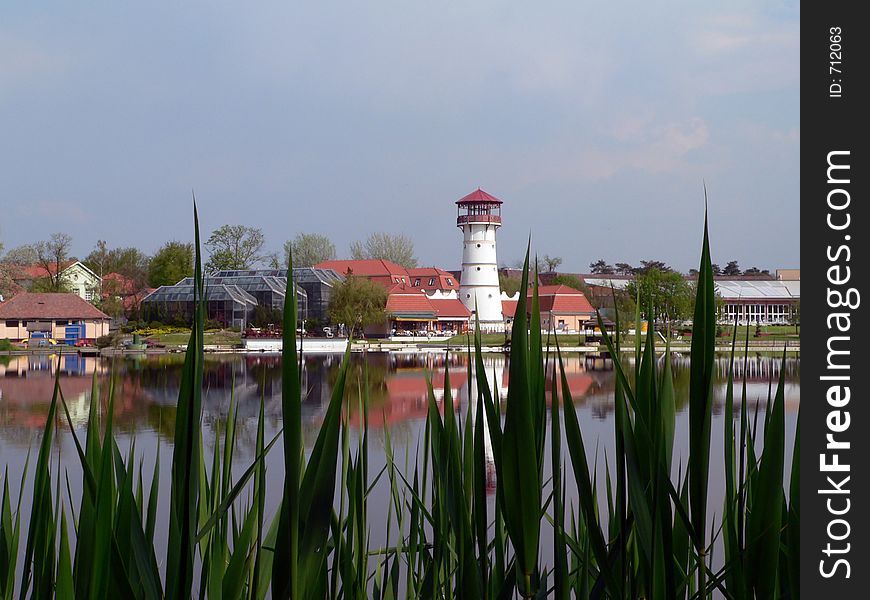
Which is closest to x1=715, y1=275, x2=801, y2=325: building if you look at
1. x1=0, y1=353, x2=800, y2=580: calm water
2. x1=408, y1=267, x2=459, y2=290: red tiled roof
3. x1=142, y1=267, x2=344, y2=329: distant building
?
x1=408, y1=267, x2=459, y2=290: red tiled roof

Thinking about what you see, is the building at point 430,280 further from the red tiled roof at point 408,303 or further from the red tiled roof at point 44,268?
the red tiled roof at point 44,268

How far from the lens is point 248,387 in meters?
22.5

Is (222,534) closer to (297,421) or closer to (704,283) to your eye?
(297,421)

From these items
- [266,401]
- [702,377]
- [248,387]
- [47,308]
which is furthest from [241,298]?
[702,377]

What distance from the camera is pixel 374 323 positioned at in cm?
4312

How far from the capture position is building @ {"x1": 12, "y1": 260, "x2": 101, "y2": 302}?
47.5 m

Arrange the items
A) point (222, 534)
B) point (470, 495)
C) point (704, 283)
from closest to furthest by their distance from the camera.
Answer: point (704, 283), point (222, 534), point (470, 495)

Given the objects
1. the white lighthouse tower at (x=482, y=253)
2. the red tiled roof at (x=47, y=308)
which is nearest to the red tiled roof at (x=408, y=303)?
the white lighthouse tower at (x=482, y=253)

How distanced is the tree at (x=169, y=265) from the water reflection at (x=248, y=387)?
1873 centimetres
